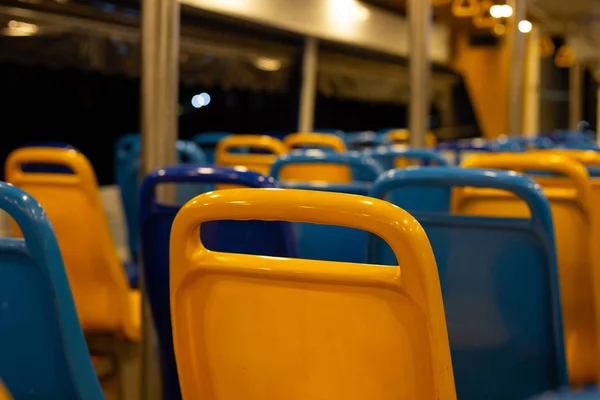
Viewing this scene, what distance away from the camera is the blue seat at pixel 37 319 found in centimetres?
109

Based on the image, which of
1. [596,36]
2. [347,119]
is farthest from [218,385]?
[596,36]

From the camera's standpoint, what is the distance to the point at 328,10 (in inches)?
353

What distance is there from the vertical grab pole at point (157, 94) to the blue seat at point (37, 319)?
116 cm

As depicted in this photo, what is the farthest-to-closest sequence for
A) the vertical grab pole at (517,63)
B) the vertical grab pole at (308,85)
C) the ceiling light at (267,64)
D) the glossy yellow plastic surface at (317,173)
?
the vertical grab pole at (308,85) → the ceiling light at (267,64) → the vertical grab pole at (517,63) → the glossy yellow plastic surface at (317,173)

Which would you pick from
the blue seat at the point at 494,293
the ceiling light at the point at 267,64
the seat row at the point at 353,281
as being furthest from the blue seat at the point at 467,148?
the ceiling light at the point at 267,64

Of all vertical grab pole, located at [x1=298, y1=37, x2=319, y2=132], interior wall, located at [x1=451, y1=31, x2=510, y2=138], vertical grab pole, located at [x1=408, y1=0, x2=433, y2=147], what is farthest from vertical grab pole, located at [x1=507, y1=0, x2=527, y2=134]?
interior wall, located at [x1=451, y1=31, x2=510, y2=138]

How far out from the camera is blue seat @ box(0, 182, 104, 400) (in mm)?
1087

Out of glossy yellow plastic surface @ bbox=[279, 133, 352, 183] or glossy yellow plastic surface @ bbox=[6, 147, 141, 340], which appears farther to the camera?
glossy yellow plastic surface @ bbox=[279, 133, 352, 183]

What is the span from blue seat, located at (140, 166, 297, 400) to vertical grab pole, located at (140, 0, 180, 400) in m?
0.63

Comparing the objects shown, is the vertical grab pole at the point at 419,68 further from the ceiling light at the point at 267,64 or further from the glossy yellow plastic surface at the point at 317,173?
the ceiling light at the point at 267,64

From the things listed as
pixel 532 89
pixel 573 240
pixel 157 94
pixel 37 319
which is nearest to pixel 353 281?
pixel 37 319

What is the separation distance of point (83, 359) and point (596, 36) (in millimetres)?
13616

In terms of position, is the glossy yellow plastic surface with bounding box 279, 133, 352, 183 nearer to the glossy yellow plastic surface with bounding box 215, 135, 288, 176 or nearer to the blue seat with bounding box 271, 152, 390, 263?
the glossy yellow plastic surface with bounding box 215, 135, 288, 176

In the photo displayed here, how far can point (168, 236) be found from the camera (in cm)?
166
